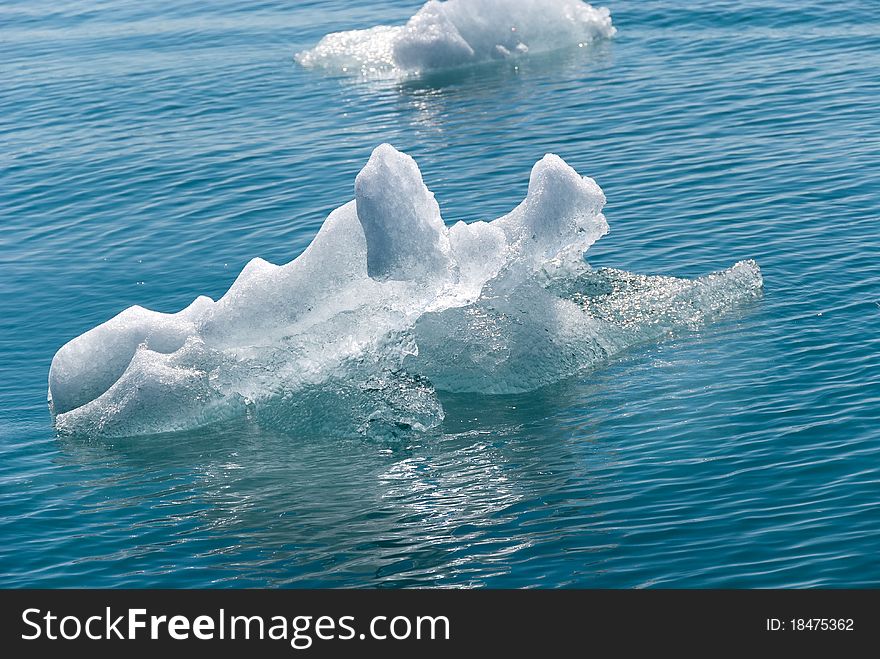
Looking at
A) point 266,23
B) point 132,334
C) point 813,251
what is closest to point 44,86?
point 266,23

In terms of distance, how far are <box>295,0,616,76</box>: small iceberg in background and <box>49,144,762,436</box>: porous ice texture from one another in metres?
17.6

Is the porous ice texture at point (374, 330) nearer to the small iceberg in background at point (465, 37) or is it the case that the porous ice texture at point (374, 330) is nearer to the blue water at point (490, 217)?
the blue water at point (490, 217)

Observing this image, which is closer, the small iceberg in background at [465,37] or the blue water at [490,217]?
the blue water at [490,217]

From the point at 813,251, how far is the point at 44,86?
23.3 meters

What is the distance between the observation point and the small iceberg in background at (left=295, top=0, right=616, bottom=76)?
33.1 meters

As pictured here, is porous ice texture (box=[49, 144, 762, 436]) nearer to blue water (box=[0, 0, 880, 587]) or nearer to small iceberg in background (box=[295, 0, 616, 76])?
blue water (box=[0, 0, 880, 587])

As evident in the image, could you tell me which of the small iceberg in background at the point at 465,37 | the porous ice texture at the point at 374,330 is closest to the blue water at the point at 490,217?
the porous ice texture at the point at 374,330

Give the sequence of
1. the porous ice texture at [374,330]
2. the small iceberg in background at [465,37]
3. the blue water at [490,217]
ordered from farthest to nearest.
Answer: the small iceberg in background at [465,37] → the porous ice texture at [374,330] → the blue water at [490,217]

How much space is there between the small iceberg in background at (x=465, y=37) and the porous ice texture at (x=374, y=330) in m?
17.6

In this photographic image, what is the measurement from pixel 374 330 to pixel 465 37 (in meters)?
20.2

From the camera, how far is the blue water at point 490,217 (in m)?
11.9

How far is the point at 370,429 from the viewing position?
1464 cm

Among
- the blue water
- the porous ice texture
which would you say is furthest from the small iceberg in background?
the porous ice texture

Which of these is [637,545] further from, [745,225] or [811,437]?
[745,225]
